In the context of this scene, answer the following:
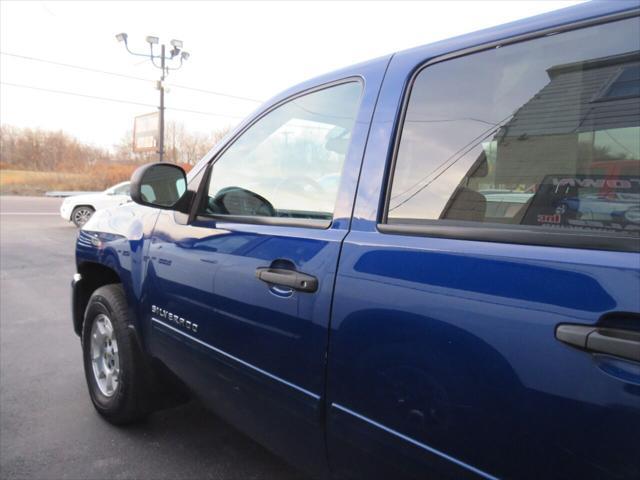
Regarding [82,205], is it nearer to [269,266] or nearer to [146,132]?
[146,132]

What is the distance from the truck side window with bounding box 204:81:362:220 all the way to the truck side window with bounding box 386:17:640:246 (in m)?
0.32

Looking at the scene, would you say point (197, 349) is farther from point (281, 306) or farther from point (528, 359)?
point (528, 359)

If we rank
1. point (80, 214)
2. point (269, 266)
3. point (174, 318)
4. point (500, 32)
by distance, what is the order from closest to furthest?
point (500, 32), point (269, 266), point (174, 318), point (80, 214)

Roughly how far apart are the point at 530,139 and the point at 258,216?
1084 mm

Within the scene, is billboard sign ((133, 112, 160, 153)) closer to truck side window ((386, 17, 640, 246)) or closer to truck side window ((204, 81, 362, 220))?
truck side window ((204, 81, 362, 220))

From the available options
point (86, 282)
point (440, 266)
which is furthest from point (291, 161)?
point (86, 282)

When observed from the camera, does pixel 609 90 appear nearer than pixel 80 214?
Yes

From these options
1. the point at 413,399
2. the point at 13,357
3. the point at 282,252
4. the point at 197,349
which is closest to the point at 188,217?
the point at 197,349

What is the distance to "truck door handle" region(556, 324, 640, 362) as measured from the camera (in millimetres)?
885

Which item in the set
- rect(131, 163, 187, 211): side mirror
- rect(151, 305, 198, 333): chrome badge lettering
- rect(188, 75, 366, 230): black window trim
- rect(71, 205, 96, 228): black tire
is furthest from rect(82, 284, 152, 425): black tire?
rect(71, 205, 96, 228): black tire

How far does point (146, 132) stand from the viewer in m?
23.0

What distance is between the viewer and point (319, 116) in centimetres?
189

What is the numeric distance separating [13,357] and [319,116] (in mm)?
3428

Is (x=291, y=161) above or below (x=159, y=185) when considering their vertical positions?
above
